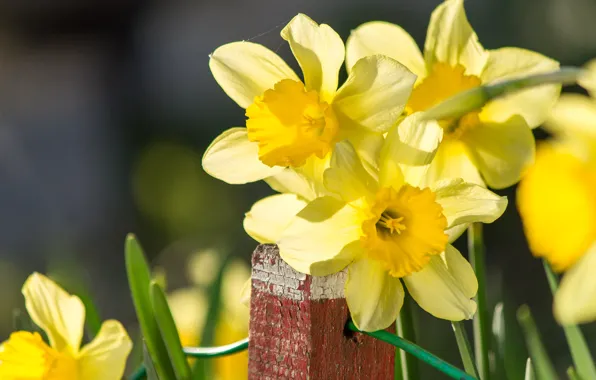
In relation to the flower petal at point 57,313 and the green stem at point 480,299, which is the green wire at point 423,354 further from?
the flower petal at point 57,313

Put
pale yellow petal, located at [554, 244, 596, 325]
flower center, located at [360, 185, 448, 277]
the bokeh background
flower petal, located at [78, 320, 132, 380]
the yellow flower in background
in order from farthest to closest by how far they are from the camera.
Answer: the bokeh background, the yellow flower in background, flower petal, located at [78, 320, 132, 380], flower center, located at [360, 185, 448, 277], pale yellow petal, located at [554, 244, 596, 325]

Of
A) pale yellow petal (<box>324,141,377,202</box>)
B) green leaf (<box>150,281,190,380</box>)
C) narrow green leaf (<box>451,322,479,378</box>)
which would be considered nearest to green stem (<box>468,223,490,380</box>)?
narrow green leaf (<box>451,322,479,378</box>)

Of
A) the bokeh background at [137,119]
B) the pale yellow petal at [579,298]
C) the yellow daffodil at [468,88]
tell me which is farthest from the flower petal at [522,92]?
the bokeh background at [137,119]

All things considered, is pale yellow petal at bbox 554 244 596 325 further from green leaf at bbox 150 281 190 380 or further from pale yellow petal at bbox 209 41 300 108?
green leaf at bbox 150 281 190 380

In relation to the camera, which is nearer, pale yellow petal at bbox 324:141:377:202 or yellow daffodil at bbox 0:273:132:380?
pale yellow petal at bbox 324:141:377:202

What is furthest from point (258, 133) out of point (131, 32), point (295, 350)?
point (131, 32)

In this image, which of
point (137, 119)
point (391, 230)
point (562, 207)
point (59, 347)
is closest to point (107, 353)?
point (59, 347)

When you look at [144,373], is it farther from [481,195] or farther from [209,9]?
[209,9]
